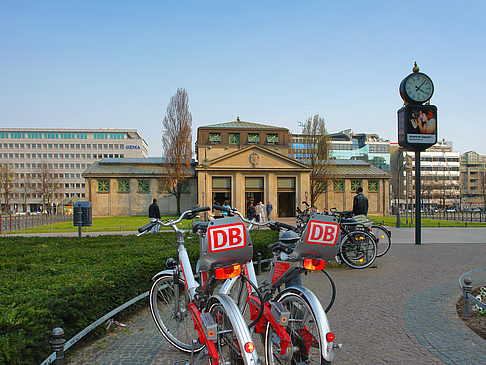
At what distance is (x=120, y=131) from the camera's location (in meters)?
110

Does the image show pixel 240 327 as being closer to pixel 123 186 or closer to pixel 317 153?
pixel 123 186

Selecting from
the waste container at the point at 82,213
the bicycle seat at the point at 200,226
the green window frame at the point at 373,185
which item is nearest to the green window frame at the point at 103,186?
the green window frame at the point at 373,185

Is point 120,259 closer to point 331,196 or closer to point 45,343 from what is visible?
point 45,343

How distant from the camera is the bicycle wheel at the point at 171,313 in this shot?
4.32 metres

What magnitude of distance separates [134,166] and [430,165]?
8675 cm

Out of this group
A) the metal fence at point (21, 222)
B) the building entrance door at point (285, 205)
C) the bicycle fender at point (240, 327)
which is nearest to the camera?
the bicycle fender at point (240, 327)

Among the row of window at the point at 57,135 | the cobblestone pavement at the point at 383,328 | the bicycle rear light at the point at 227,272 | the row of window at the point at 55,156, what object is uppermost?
the row of window at the point at 57,135

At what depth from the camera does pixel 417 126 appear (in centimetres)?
1470

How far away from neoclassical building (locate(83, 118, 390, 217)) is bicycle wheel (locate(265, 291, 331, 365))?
4296 centimetres

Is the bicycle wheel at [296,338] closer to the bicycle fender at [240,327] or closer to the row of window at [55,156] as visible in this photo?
the bicycle fender at [240,327]

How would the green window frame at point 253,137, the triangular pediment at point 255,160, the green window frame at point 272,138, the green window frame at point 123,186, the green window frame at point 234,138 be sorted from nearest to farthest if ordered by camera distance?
1. the triangular pediment at point 255,160
2. the green window frame at point 123,186
3. the green window frame at point 234,138
4. the green window frame at point 253,137
5. the green window frame at point 272,138

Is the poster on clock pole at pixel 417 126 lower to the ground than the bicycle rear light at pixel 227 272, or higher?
higher

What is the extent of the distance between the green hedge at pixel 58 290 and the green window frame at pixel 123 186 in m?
43.0

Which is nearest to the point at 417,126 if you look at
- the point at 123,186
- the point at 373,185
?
the point at 373,185
